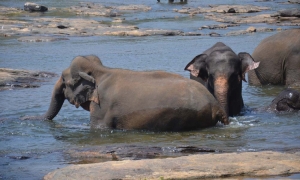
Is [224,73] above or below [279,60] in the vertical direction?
above

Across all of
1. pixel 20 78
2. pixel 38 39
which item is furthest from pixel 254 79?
pixel 38 39

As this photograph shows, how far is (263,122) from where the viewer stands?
10984 millimetres

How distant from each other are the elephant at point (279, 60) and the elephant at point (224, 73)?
3401 mm

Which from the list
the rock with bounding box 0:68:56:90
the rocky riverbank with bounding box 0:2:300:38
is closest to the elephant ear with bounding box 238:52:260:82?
the rock with bounding box 0:68:56:90

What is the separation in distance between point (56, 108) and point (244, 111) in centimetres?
323

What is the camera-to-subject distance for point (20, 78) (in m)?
16.2

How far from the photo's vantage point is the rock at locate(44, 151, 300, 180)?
6789 millimetres

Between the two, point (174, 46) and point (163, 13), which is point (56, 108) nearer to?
point (174, 46)

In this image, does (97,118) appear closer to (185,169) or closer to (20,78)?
(185,169)

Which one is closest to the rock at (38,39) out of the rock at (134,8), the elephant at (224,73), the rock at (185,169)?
the elephant at (224,73)

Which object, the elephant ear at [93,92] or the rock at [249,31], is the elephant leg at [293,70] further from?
the rock at [249,31]

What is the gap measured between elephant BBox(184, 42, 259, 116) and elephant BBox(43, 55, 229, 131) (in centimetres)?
69

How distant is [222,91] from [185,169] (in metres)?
4.07

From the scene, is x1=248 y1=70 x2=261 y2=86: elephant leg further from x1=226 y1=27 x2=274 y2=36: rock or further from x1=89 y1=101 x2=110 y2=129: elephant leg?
x1=226 y1=27 x2=274 y2=36: rock
